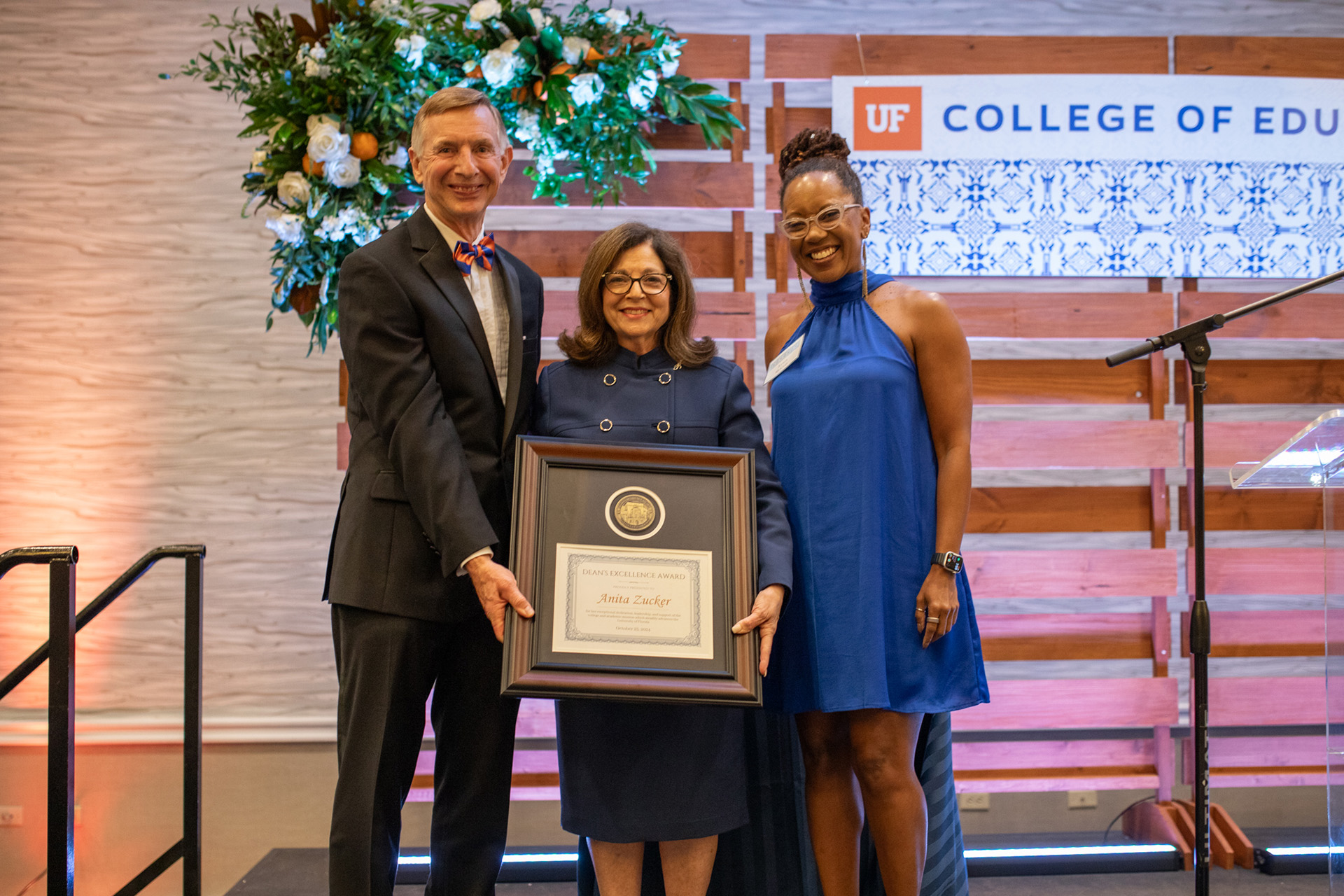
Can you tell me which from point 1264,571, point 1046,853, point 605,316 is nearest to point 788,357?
point 605,316

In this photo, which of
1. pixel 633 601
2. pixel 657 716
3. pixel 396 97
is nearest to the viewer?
pixel 633 601

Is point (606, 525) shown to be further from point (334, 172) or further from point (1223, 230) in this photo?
point (1223, 230)

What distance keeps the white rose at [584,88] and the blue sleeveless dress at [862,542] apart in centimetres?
128

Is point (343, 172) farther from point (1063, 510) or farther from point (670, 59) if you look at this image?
point (1063, 510)

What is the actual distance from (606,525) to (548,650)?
9.6 inches

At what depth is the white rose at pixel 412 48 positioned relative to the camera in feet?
8.53

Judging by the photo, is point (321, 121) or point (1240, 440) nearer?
point (321, 121)

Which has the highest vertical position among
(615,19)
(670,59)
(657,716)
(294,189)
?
(615,19)

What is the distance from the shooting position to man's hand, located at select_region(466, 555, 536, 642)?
159 centimetres

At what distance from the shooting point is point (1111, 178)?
10.5ft

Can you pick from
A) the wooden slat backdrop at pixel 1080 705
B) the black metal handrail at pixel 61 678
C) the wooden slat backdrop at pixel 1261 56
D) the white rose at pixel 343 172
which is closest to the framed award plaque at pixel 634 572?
the black metal handrail at pixel 61 678

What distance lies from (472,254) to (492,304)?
0.35 feet

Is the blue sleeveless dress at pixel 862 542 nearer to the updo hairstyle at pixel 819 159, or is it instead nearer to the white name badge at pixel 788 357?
the white name badge at pixel 788 357

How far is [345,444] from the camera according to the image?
2.99 metres
